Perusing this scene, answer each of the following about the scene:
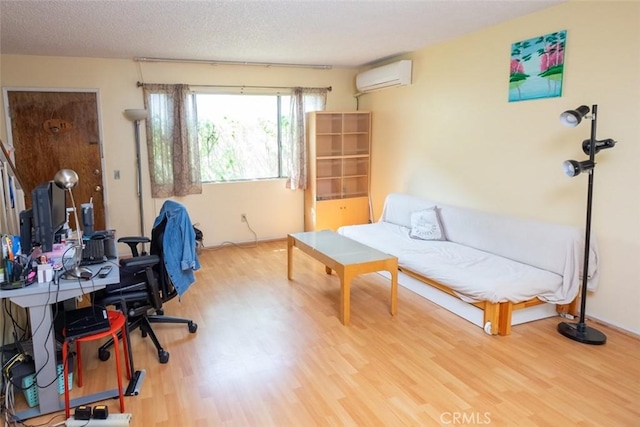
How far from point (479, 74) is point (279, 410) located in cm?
356

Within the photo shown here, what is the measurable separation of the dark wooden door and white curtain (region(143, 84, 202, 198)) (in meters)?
0.61

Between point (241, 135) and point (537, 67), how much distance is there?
3.63m

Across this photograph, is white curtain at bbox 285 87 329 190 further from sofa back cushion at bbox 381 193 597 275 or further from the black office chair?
the black office chair

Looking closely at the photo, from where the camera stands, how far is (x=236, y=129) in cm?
570

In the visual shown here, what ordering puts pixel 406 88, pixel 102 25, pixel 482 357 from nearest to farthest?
pixel 482 357, pixel 102 25, pixel 406 88

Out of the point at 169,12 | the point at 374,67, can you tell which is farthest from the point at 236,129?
the point at 169,12

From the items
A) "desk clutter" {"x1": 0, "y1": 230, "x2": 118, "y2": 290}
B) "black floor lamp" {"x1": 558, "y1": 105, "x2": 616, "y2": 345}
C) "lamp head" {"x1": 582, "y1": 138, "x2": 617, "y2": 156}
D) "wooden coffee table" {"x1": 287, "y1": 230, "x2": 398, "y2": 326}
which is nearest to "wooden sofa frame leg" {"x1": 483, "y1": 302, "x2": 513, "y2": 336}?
"black floor lamp" {"x1": 558, "y1": 105, "x2": 616, "y2": 345}

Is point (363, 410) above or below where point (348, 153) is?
below

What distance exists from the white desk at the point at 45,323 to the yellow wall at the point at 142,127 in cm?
319

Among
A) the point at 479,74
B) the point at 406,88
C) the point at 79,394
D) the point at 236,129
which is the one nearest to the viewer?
the point at 79,394

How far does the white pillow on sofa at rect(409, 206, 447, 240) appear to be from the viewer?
4.41 meters

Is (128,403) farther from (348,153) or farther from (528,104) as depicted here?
A: (348,153)

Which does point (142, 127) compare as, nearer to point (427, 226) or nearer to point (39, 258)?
point (39, 258)

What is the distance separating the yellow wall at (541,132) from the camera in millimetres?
3018
